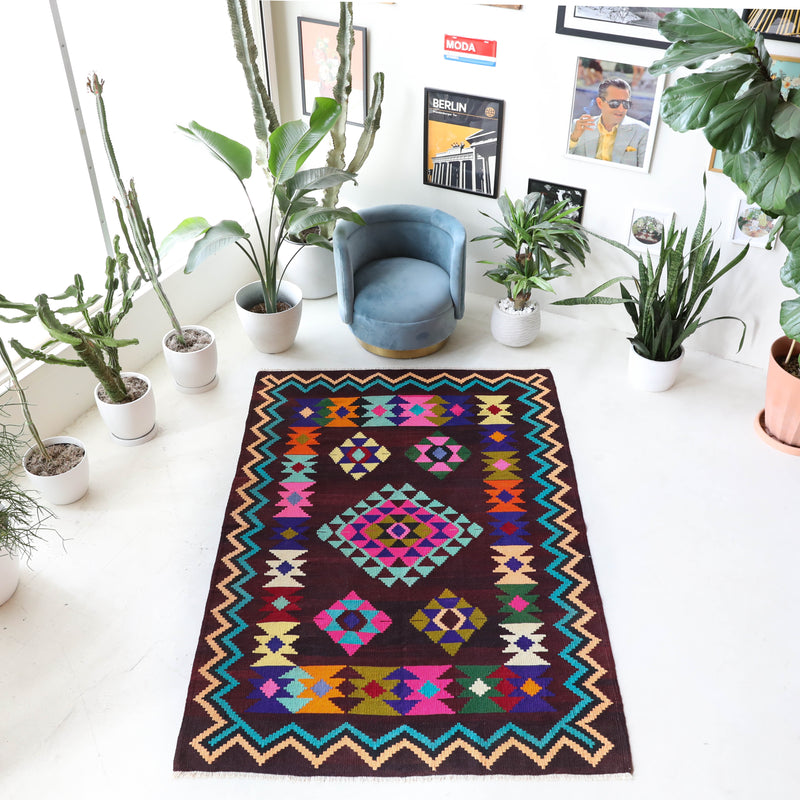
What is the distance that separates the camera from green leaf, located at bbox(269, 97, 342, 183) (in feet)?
12.5

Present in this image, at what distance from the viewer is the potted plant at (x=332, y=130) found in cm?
409

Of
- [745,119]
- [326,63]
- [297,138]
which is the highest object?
[745,119]

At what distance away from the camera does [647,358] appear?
161 inches

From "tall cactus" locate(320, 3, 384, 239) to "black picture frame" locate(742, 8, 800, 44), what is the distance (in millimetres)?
1720

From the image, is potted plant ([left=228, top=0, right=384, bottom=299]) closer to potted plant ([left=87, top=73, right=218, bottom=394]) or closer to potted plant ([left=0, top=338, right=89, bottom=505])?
potted plant ([left=87, top=73, right=218, bottom=394])

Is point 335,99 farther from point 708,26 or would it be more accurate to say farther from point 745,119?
point 745,119

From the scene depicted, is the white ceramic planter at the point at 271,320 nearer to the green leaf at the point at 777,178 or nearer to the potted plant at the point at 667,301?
the potted plant at the point at 667,301

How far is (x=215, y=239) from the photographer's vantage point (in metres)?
3.82

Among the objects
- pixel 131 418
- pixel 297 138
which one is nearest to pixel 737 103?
pixel 297 138

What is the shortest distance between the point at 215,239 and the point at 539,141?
167 centimetres

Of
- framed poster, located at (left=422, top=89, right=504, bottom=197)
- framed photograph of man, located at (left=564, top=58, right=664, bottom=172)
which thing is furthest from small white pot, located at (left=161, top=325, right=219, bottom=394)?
framed photograph of man, located at (left=564, top=58, right=664, bottom=172)

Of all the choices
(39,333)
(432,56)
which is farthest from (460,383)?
(39,333)

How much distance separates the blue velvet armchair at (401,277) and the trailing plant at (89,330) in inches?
42.6

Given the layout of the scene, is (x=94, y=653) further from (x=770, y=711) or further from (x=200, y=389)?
(x=770, y=711)
